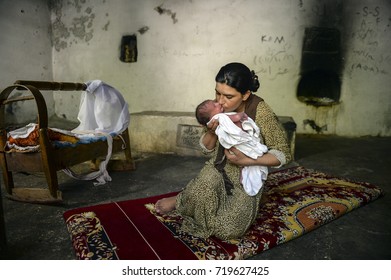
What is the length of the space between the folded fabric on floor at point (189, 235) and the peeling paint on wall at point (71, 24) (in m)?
5.36

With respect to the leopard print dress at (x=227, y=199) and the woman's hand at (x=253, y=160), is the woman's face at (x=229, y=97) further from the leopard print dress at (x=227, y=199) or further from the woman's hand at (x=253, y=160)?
the woman's hand at (x=253, y=160)

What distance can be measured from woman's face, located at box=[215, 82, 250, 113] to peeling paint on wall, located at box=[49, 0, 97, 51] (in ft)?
18.0

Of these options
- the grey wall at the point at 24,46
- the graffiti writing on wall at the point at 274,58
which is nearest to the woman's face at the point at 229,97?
the graffiti writing on wall at the point at 274,58

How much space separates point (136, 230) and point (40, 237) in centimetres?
69

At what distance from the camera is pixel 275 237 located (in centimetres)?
202

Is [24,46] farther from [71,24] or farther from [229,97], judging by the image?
[229,97]

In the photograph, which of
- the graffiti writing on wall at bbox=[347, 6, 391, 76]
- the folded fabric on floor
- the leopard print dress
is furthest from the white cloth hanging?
the graffiti writing on wall at bbox=[347, 6, 391, 76]

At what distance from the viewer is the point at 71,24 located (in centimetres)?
684

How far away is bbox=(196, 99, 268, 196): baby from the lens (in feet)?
6.06

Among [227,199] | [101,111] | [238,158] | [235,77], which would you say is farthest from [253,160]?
[101,111]

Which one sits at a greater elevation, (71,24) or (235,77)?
(71,24)

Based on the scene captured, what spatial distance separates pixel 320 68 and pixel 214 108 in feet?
15.2
